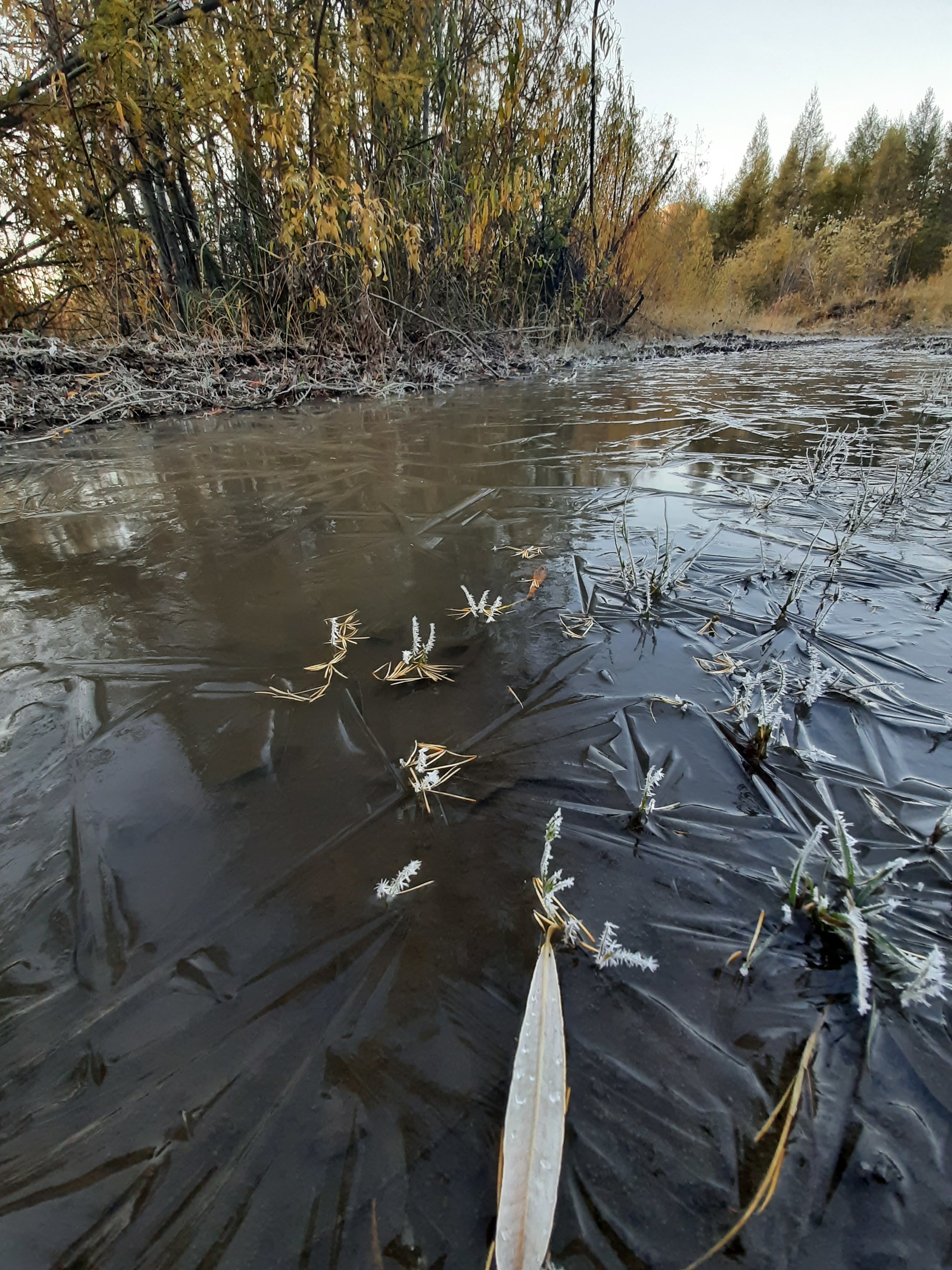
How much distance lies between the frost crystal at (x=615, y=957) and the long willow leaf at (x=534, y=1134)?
88 mm

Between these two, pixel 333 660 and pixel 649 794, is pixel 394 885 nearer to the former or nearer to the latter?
pixel 649 794

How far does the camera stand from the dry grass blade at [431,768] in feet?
3.78

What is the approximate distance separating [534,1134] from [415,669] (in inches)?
42.0

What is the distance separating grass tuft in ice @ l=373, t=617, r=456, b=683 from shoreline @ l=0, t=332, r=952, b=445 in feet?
14.8

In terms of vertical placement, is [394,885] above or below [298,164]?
below

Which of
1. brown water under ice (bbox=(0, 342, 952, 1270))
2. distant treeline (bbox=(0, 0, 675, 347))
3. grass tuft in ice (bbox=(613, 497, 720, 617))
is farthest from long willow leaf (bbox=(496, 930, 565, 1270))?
distant treeline (bbox=(0, 0, 675, 347))

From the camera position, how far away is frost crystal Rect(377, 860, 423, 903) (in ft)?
3.09

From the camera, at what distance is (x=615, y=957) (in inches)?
33.0

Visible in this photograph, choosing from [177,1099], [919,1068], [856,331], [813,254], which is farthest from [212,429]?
[813,254]

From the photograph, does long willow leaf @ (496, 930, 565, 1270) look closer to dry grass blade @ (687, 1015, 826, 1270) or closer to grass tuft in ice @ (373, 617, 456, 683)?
dry grass blade @ (687, 1015, 826, 1270)

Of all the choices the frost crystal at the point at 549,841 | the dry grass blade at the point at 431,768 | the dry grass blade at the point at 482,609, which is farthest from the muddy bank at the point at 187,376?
the frost crystal at the point at 549,841

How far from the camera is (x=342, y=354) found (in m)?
6.77

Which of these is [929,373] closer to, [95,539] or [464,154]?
[464,154]

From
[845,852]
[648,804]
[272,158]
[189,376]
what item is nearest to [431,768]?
[648,804]
